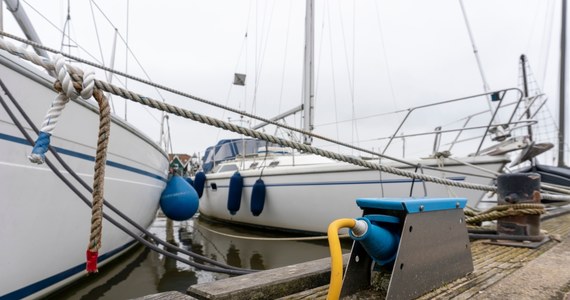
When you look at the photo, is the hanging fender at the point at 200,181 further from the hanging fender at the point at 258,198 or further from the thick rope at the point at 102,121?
the thick rope at the point at 102,121

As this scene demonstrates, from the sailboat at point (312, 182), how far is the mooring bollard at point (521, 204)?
122 cm

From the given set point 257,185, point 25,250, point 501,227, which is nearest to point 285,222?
point 257,185

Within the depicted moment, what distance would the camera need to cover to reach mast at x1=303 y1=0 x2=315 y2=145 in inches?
329

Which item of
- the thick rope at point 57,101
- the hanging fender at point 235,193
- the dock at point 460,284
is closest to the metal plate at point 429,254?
the dock at point 460,284

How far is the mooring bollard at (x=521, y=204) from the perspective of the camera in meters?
2.59

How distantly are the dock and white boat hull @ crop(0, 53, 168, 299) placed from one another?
58.5 inches

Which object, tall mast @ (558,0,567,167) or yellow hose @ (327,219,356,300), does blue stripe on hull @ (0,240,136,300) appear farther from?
tall mast @ (558,0,567,167)

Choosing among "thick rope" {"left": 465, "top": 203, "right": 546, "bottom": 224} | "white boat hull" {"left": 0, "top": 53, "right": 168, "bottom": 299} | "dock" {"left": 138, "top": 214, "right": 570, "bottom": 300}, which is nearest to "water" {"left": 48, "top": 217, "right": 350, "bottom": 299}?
"white boat hull" {"left": 0, "top": 53, "right": 168, "bottom": 299}

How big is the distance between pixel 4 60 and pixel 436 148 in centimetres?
566

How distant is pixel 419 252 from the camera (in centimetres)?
150

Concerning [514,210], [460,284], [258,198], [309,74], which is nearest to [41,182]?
[460,284]

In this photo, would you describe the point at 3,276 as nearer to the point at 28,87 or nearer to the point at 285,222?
the point at 28,87

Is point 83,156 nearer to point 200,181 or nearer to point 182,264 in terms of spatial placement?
point 182,264

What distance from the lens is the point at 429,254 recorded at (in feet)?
5.16
